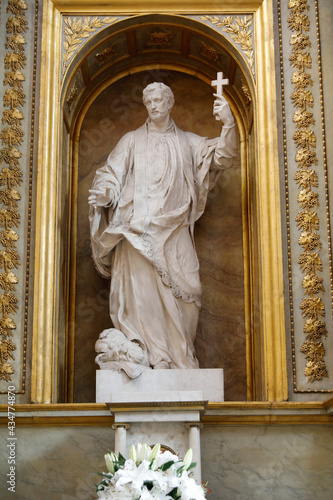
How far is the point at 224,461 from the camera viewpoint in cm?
636

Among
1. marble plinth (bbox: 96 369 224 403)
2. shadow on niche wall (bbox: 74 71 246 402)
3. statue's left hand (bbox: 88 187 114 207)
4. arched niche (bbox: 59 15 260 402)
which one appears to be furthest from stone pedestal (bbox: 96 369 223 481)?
statue's left hand (bbox: 88 187 114 207)

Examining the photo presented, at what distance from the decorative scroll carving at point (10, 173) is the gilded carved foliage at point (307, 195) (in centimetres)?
212

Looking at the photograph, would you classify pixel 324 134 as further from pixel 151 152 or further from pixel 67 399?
pixel 67 399

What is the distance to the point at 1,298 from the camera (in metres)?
6.91

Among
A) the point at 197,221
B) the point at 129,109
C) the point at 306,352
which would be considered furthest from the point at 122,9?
the point at 306,352

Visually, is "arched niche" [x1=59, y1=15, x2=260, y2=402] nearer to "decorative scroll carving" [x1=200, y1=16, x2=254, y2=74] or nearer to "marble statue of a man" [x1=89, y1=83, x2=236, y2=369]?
"decorative scroll carving" [x1=200, y1=16, x2=254, y2=74]

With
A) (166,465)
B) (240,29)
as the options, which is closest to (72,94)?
(240,29)

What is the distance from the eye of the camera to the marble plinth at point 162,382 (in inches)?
263

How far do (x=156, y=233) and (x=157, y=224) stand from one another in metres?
0.07

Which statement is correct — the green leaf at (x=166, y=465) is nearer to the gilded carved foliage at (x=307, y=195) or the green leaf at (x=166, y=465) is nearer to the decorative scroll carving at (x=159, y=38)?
the gilded carved foliage at (x=307, y=195)

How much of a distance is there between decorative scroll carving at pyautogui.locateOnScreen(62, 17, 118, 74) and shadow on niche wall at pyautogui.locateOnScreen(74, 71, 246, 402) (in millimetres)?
720

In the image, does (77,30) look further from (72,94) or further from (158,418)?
(158,418)

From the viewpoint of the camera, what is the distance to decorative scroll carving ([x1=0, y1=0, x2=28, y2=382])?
6855mm

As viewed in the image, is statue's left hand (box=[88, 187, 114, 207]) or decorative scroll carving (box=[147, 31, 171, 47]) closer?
statue's left hand (box=[88, 187, 114, 207])
